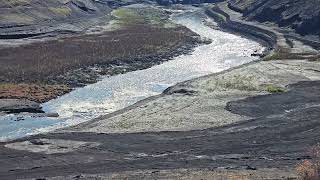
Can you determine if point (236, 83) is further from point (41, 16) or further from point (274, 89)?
point (41, 16)

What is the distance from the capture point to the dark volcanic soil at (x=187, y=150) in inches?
1518

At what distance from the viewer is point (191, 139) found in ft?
148

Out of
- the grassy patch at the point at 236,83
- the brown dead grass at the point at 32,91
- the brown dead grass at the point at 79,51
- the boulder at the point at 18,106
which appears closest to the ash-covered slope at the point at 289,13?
the brown dead grass at the point at 79,51

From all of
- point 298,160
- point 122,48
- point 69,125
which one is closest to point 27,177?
point 69,125

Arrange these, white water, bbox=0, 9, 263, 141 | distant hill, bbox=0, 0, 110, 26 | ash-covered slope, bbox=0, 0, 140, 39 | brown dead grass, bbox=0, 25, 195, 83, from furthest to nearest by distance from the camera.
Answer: distant hill, bbox=0, 0, 110, 26, ash-covered slope, bbox=0, 0, 140, 39, brown dead grass, bbox=0, 25, 195, 83, white water, bbox=0, 9, 263, 141

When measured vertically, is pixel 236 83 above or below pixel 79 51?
above

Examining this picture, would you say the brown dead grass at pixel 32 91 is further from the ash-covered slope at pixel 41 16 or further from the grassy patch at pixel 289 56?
the ash-covered slope at pixel 41 16

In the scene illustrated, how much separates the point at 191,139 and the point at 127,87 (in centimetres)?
2398

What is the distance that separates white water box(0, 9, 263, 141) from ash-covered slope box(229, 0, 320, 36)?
32.5 feet

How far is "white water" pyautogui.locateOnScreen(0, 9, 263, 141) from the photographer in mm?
51906

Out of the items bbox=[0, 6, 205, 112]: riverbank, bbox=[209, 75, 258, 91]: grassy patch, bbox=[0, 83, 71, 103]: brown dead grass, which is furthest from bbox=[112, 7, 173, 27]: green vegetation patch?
bbox=[0, 83, 71, 103]: brown dead grass

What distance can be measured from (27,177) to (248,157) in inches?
584

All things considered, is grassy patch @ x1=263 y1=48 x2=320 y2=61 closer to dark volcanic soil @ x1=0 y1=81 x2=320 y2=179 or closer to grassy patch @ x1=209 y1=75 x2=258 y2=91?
grassy patch @ x1=209 y1=75 x2=258 y2=91

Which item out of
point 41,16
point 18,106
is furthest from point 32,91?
point 41,16
